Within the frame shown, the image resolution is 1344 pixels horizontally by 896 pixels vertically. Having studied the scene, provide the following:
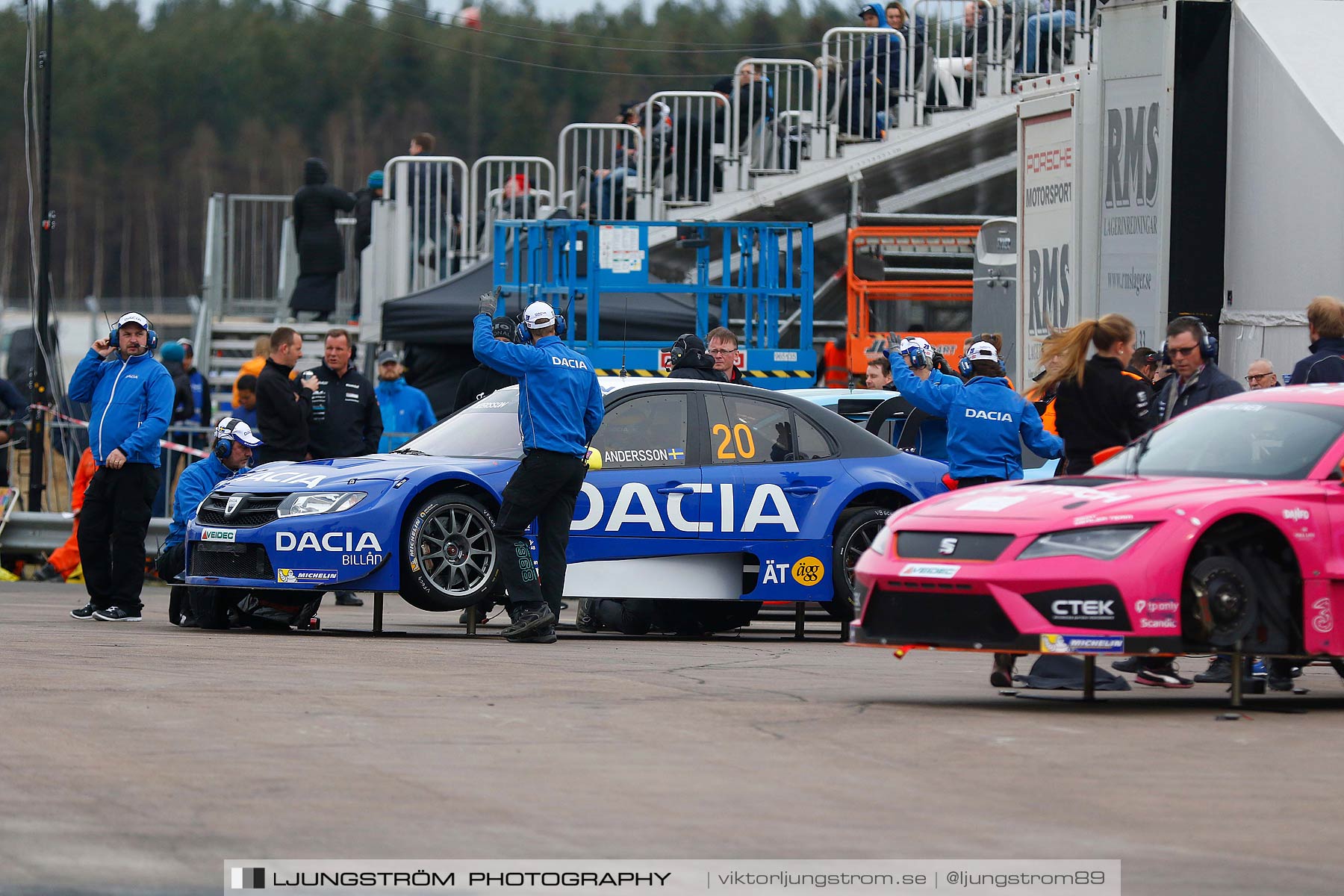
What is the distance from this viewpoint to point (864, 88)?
24734 millimetres

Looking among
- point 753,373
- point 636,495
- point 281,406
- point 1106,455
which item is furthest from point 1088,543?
point 753,373

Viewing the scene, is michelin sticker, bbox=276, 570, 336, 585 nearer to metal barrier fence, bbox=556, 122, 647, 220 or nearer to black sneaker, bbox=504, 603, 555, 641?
black sneaker, bbox=504, 603, 555, 641

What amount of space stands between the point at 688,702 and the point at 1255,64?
7234mm

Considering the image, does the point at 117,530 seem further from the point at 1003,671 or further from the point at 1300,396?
the point at 1300,396

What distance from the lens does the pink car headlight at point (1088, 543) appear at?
8.38 m

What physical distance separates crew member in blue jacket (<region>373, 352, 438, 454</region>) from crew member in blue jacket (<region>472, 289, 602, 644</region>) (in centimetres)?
632

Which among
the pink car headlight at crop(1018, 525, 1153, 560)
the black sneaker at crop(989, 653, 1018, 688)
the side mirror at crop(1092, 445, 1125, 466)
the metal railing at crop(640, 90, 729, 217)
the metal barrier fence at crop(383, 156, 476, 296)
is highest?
the metal railing at crop(640, 90, 729, 217)

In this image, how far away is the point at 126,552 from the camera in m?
12.9

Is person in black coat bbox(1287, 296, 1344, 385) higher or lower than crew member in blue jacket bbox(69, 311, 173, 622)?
higher

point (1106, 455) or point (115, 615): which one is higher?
point (1106, 455)

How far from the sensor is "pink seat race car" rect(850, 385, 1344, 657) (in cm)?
835

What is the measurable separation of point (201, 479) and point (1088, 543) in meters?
6.56

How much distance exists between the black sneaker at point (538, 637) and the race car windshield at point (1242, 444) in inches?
135

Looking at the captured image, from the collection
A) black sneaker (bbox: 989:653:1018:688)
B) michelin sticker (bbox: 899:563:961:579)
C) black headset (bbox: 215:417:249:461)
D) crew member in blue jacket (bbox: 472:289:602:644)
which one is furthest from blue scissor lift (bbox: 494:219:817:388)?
michelin sticker (bbox: 899:563:961:579)
